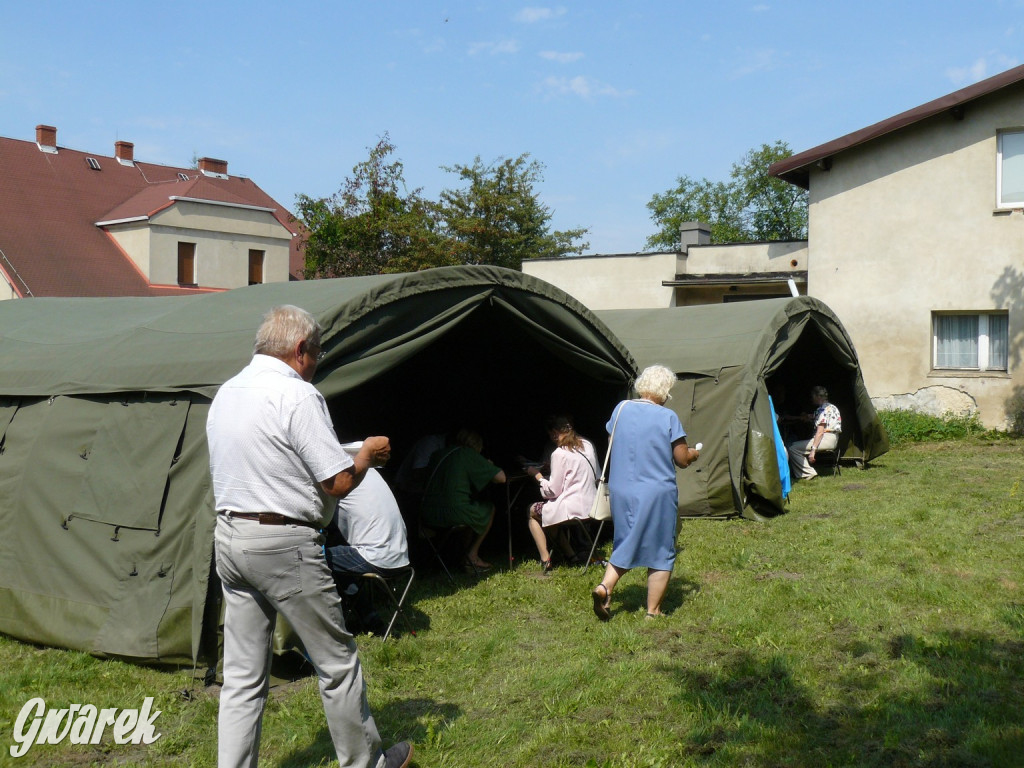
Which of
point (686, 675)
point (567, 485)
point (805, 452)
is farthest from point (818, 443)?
point (686, 675)

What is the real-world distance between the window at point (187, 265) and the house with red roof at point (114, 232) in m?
0.03

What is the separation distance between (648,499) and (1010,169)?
534 inches

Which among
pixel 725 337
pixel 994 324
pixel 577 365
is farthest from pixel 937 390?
pixel 577 365

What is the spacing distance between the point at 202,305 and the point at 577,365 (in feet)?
9.85

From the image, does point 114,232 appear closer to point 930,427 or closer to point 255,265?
point 255,265

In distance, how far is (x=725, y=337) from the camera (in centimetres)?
1158

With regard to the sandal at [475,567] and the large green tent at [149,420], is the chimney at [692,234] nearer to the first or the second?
the large green tent at [149,420]

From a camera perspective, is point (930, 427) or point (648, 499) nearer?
point (648, 499)

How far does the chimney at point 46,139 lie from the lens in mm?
34969

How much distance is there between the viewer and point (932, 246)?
17.5 metres

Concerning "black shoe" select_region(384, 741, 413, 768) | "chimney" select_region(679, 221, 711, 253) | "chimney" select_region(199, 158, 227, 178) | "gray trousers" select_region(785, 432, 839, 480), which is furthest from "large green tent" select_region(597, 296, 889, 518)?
"chimney" select_region(199, 158, 227, 178)

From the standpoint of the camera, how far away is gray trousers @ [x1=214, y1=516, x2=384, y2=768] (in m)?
3.75

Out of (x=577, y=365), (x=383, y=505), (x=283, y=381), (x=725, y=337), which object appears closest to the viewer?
(x=283, y=381)

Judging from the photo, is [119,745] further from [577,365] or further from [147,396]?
[577,365]
